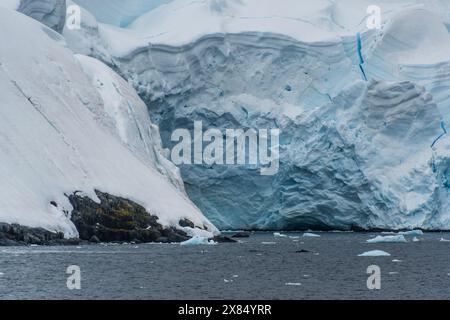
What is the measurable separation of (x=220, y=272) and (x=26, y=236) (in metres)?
15.7

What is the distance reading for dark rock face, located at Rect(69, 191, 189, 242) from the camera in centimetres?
5962

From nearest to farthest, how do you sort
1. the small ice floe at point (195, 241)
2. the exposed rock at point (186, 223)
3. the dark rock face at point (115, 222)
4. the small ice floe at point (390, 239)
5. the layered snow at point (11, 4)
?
the dark rock face at point (115, 222) → the small ice floe at point (195, 241) → the small ice floe at point (390, 239) → the exposed rock at point (186, 223) → the layered snow at point (11, 4)

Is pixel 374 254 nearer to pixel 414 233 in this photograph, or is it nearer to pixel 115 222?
pixel 115 222

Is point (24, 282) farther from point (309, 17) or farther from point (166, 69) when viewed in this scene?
point (309, 17)

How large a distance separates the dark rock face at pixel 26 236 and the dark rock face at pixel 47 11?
93.7 feet

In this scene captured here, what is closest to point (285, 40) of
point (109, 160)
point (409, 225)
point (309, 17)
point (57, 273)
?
point (309, 17)

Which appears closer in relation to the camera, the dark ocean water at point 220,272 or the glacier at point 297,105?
the dark ocean water at point 220,272

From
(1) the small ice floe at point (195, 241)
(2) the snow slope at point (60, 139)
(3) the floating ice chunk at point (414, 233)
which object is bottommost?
(1) the small ice floe at point (195, 241)

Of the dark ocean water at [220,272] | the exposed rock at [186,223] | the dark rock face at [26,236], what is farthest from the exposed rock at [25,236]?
the exposed rock at [186,223]

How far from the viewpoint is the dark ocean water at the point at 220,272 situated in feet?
117

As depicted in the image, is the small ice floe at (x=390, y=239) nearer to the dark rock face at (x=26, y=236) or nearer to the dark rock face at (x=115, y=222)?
the dark rock face at (x=115, y=222)

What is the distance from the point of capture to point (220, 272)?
143ft

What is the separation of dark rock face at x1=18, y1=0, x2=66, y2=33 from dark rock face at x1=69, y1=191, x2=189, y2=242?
2372 cm

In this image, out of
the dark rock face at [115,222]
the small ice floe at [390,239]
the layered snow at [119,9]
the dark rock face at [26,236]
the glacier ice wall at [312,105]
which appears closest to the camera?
the dark rock face at [26,236]
